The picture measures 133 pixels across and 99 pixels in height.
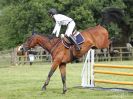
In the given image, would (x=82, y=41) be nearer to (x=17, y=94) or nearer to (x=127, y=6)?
(x=17, y=94)

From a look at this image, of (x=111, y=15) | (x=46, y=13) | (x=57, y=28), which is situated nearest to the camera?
(x=57, y=28)

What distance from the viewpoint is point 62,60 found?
1318 cm

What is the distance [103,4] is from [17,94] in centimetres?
2955

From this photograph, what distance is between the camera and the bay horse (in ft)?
43.3

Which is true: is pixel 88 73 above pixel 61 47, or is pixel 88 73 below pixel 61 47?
below

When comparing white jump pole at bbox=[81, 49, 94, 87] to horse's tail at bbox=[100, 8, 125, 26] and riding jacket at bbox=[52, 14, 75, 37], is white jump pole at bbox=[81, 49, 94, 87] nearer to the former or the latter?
horse's tail at bbox=[100, 8, 125, 26]

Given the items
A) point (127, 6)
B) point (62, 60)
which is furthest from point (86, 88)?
point (127, 6)

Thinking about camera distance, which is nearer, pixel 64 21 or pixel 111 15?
pixel 64 21

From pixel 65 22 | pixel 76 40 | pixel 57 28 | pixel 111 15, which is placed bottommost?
pixel 76 40

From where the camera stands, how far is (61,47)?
43.3 feet

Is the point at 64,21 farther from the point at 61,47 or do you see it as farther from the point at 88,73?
the point at 88,73

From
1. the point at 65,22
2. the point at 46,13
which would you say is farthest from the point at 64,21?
the point at 46,13

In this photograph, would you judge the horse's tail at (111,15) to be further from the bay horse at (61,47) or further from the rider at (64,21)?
the rider at (64,21)

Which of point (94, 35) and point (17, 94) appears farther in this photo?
point (94, 35)
